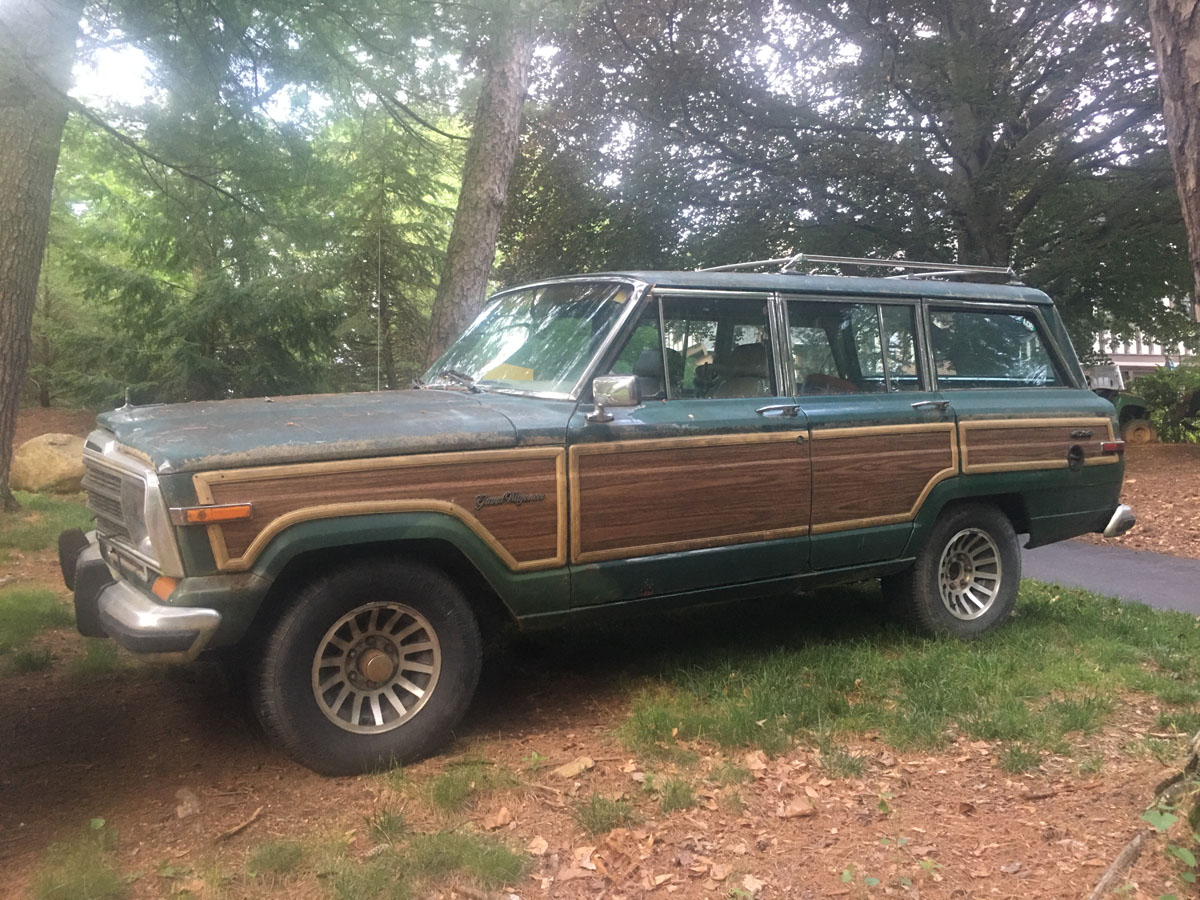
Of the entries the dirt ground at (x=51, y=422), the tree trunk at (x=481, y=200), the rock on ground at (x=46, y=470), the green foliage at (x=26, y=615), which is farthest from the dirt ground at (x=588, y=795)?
the dirt ground at (x=51, y=422)

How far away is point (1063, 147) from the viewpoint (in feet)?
41.5

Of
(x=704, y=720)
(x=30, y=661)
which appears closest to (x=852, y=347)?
(x=704, y=720)

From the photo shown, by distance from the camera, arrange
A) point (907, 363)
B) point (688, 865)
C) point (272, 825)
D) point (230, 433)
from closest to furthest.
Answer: point (688, 865) → point (272, 825) → point (230, 433) → point (907, 363)

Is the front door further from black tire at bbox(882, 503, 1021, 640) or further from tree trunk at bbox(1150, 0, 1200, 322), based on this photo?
tree trunk at bbox(1150, 0, 1200, 322)

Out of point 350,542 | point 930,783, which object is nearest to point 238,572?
point 350,542

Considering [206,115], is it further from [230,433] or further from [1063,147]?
[1063,147]

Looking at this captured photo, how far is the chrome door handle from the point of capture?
4.61 meters

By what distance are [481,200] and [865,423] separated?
5.49 metres

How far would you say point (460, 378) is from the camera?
4852 mm

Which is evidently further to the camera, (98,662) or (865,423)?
(865,423)

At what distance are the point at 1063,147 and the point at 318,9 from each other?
1052 cm

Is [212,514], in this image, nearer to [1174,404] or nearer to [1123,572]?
[1123,572]

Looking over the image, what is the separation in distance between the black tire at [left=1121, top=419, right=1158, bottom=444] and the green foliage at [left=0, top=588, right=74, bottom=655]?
17133mm

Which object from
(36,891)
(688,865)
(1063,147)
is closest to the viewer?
(36,891)
